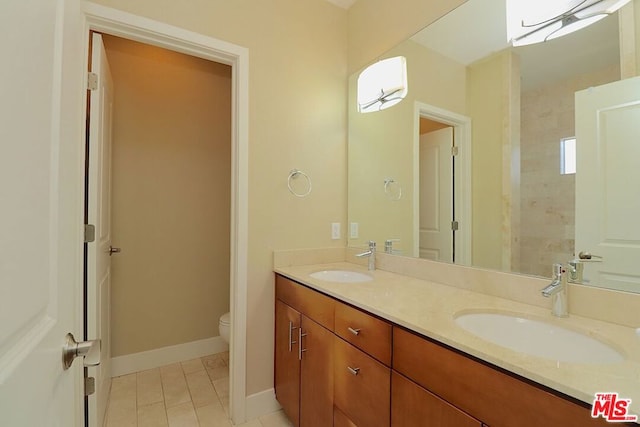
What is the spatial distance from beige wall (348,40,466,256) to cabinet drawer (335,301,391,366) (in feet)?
2.29

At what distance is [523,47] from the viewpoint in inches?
49.6

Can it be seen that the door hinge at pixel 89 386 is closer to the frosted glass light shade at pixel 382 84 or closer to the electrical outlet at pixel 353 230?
the electrical outlet at pixel 353 230

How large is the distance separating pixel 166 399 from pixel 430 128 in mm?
2354

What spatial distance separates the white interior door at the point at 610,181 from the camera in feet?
3.13

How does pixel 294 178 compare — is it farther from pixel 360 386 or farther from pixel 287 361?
pixel 360 386

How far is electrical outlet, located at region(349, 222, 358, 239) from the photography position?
2133 mm

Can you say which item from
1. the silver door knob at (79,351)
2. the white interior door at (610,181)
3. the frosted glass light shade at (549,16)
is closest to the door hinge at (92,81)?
the silver door knob at (79,351)

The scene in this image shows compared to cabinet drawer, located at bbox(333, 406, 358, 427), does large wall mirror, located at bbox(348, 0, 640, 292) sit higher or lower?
higher

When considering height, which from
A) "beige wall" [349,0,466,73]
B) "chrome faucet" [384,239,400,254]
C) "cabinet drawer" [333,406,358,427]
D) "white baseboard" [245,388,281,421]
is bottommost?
"white baseboard" [245,388,281,421]

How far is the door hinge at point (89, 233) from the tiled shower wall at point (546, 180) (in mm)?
1971

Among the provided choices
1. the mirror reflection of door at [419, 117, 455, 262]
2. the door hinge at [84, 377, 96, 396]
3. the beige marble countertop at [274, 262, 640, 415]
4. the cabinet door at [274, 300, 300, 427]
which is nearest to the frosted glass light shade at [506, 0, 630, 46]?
the mirror reflection of door at [419, 117, 455, 262]

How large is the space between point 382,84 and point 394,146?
15.4 inches

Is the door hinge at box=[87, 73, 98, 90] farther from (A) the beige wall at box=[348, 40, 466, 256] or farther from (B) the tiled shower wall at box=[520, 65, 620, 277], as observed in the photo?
(B) the tiled shower wall at box=[520, 65, 620, 277]

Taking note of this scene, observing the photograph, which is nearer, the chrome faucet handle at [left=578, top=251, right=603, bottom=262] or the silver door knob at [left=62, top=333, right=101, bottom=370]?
the silver door knob at [left=62, top=333, right=101, bottom=370]
